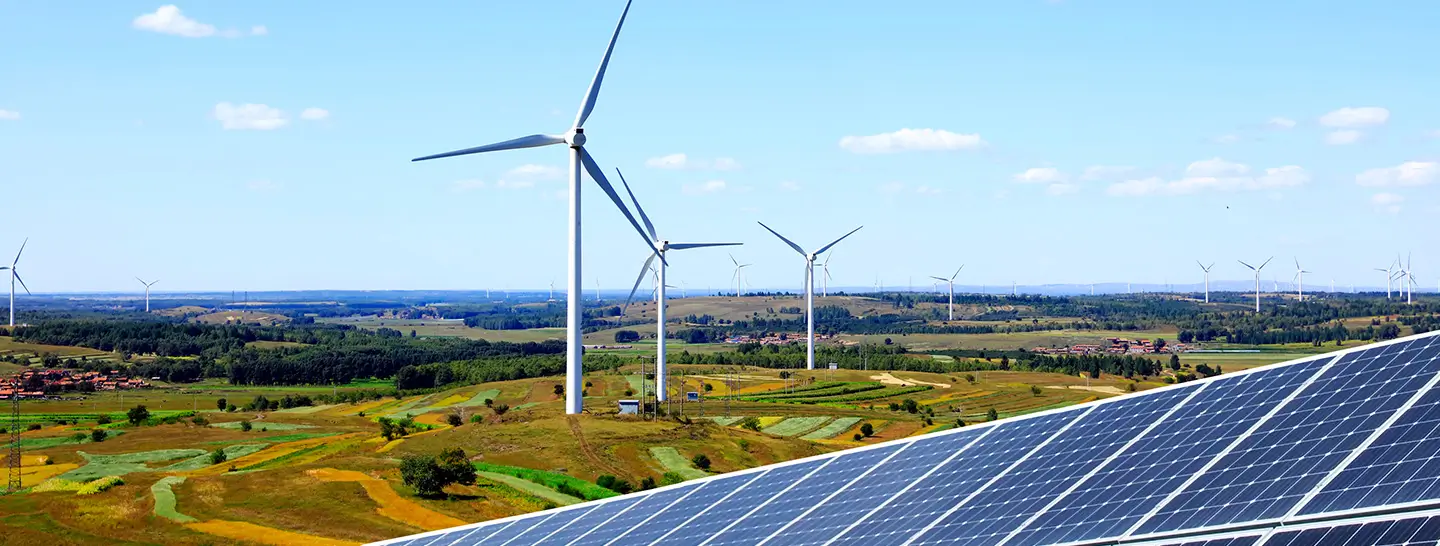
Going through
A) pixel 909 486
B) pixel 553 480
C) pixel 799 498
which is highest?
pixel 909 486

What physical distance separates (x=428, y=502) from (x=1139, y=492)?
77.4 metres

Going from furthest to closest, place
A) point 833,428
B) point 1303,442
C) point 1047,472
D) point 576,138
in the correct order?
point 833,428 < point 576,138 < point 1047,472 < point 1303,442

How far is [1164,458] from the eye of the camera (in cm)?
4512

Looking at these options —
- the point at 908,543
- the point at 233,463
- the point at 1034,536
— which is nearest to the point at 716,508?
the point at 908,543

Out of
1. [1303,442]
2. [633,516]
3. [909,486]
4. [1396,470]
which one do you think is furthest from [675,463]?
[1396,470]

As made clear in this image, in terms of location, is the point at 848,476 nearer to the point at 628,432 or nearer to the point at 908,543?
the point at 908,543

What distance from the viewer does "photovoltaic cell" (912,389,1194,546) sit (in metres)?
43.7

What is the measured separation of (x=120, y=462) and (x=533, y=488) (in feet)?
200

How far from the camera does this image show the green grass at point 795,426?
180000 mm

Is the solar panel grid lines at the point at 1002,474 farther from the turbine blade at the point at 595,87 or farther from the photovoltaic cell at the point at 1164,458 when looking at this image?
the turbine blade at the point at 595,87

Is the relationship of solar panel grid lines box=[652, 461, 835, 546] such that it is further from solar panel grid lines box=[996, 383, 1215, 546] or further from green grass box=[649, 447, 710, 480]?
green grass box=[649, 447, 710, 480]

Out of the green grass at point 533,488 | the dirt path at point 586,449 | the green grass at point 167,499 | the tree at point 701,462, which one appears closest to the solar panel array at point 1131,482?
the green grass at point 167,499

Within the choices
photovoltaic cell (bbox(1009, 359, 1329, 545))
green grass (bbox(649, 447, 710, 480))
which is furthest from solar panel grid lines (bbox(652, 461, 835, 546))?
green grass (bbox(649, 447, 710, 480))

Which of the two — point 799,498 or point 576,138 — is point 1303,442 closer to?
point 799,498
